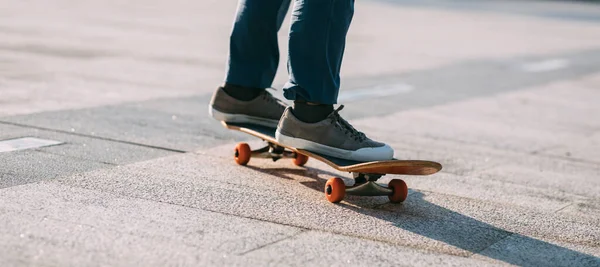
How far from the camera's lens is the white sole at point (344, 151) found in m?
4.03

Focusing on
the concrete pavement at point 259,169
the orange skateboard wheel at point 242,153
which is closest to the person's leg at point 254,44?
the orange skateboard wheel at point 242,153

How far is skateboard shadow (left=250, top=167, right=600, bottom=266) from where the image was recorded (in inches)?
133

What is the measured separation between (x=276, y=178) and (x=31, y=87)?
2.76 metres

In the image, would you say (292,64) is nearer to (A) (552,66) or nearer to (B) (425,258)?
(B) (425,258)

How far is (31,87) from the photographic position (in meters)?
6.55

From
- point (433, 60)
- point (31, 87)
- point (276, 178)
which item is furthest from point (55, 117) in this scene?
point (433, 60)

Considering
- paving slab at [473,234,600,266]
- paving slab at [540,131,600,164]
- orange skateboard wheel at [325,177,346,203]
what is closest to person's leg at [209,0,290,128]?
orange skateboard wheel at [325,177,346,203]

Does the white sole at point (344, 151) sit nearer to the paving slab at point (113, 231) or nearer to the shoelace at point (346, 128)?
the shoelace at point (346, 128)

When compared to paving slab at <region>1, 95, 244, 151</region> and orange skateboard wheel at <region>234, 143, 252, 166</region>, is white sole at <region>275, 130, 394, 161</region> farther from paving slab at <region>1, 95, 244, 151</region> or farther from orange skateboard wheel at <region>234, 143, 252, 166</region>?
paving slab at <region>1, 95, 244, 151</region>

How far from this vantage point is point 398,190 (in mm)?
3955

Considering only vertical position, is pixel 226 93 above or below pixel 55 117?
above

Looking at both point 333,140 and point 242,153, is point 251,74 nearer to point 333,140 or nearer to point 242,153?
point 242,153

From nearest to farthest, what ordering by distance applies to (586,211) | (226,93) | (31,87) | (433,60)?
(586,211), (226,93), (31,87), (433,60)

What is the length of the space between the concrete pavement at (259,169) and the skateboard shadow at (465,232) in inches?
0.4
